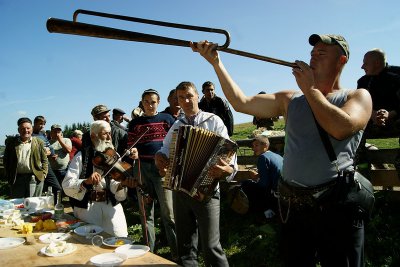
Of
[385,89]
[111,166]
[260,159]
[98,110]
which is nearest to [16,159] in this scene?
[98,110]

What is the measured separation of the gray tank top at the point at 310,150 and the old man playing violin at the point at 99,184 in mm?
1999

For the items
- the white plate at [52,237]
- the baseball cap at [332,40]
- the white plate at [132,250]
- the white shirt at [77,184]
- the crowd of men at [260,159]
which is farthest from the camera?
the white shirt at [77,184]

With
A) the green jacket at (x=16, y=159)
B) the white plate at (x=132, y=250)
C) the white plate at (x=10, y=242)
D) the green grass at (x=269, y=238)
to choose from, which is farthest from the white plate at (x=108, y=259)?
the green jacket at (x=16, y=159)

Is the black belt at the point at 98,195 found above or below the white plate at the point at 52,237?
above

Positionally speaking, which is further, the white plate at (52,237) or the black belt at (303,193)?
the white plate at (52,237)

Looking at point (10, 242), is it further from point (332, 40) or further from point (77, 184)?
point (332, 40)

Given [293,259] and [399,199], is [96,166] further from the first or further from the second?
[399,199]

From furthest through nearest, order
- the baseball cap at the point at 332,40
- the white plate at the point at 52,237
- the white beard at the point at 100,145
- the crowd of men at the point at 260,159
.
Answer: the white beard at the point at 100,145 < the white plate at the point at 52,237 < the baseball cap at the point at 332,40 < the crowd of men at the point at 260,159

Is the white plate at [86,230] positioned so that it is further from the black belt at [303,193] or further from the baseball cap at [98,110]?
the baseball cap at [98,110]

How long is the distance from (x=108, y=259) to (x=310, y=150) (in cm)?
164

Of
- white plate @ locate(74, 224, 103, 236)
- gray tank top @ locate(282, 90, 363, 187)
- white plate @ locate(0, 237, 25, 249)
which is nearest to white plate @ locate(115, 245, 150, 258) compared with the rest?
white plate @ locate(74, 224, 103, 236)

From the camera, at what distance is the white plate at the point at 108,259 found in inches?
86.9

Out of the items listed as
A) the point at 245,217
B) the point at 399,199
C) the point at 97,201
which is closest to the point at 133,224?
the point at 245,217

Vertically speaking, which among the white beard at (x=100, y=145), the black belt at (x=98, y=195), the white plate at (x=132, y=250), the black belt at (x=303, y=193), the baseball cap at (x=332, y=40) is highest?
the baseball cap at (x=332, y=40)
